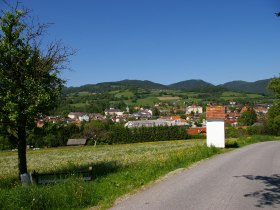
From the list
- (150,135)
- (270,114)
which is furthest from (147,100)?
(270,114)

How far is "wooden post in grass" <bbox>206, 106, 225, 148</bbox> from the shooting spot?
76.9ft

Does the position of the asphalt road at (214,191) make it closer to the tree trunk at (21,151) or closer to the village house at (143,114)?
the tree trunk at (21,151)

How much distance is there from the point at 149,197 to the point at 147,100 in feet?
612

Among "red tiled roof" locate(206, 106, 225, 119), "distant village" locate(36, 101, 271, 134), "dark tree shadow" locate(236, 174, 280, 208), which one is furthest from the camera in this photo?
"distant village" locate(36, 101, 271, 134)

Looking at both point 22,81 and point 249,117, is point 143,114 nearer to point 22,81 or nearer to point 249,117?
point 249,117

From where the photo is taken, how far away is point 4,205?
28.2 ft

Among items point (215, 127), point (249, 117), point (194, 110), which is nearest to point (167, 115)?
point (194, 110)

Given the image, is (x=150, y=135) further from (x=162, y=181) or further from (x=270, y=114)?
(x=162, y=181)

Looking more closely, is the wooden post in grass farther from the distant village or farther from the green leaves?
the distant village

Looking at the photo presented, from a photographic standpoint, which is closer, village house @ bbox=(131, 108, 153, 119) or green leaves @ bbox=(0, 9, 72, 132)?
green leaves @ bbox=(0, 9, 72, 132)

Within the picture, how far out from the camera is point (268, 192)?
894 centimetres

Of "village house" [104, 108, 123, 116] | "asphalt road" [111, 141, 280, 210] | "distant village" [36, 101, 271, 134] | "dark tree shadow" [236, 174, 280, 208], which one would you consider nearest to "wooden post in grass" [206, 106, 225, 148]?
"asphalt road" [111, 141, 280, 210]

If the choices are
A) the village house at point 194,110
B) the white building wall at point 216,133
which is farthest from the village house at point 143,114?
the white building wall at point 216,133

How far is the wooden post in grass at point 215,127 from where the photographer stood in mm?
23438
